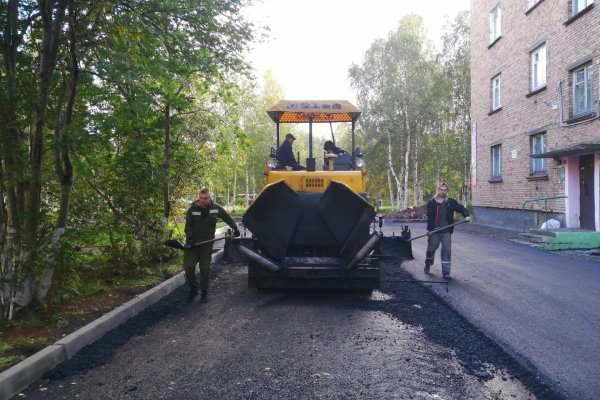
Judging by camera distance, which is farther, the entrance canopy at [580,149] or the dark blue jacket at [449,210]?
the entrance canopy at [580,149]

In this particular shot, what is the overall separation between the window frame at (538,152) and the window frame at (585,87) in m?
1.78

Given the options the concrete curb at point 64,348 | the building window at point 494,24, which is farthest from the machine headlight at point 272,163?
the building window at point 494,24

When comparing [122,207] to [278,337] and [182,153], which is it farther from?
[278,337]

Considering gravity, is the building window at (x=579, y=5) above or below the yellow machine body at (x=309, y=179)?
above

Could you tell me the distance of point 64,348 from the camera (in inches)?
175

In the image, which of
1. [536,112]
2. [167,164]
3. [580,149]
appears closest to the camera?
[167,164]

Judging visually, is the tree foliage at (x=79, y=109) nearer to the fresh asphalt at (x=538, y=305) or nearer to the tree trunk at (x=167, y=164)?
the tree trunk at (x=167, y=164)

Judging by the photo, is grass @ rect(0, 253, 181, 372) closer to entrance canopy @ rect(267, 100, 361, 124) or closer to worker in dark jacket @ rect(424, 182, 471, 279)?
entrance canopy @ rect(267, 100, 361, 124)

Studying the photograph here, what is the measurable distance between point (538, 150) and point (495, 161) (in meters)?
3.99

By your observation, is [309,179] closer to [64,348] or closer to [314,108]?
[314,108]

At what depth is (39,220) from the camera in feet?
19.0

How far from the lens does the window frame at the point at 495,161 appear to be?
2044cm

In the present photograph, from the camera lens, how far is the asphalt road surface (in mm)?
3699

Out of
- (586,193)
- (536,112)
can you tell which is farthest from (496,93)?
(586,193)
